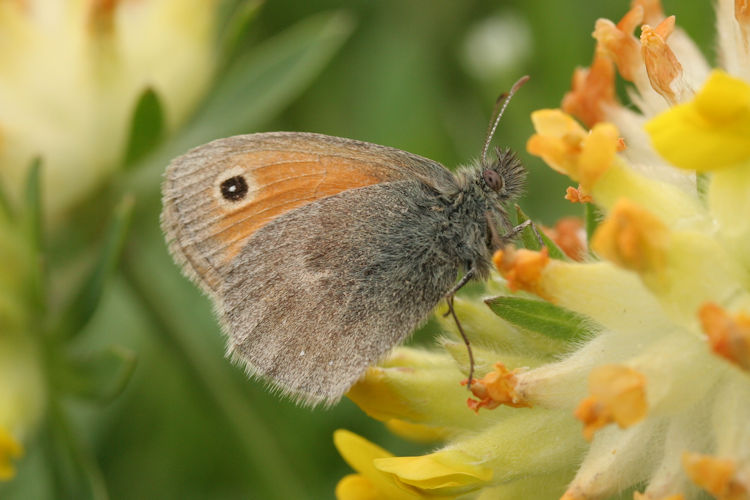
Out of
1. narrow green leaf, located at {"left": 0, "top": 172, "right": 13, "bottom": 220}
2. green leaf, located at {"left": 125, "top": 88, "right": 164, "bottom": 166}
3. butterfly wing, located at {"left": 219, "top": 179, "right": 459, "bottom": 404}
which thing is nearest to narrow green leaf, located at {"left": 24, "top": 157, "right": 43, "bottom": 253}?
narrow green leaf, located at {"left": 0, "top": 172, "right": 13, "bottom": 220}

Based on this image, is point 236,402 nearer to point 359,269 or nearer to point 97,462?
point 97,462

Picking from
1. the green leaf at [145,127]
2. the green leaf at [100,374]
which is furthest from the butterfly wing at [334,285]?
the green leaf at [145,127]

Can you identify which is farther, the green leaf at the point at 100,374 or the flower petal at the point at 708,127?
the green leaf at the point at 100,374

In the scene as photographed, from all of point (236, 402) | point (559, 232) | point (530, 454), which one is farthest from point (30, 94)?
point (530, 454)

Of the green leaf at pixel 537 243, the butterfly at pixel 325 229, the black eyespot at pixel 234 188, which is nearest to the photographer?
the green leaf at pixel 537 243

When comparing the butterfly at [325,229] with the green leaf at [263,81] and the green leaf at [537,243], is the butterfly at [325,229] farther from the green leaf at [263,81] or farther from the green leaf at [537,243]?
the green leaf at [263,81]

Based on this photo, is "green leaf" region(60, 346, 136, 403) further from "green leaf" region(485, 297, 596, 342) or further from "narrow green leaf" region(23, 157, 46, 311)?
"green leaf" region(485, 297, 596, 342)
